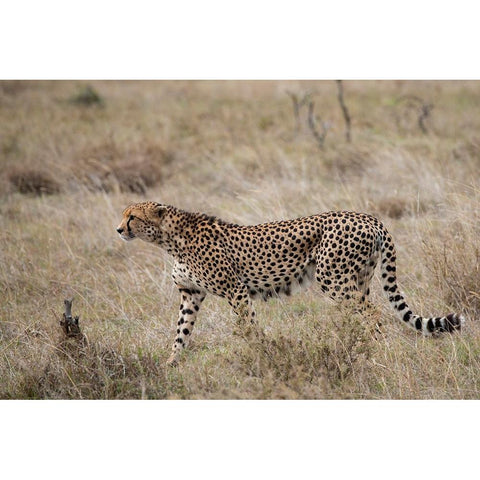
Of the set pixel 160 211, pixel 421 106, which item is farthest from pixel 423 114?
pixel 160 211

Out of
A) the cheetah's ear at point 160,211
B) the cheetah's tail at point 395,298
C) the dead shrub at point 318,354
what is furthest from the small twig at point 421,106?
the dead shrub at point 318,354

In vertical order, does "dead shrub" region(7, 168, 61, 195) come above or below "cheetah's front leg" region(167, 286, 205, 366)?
above

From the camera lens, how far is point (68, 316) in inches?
164

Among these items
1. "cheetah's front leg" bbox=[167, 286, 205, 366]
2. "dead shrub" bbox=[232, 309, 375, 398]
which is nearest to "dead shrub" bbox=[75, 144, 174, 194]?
"cheetah's front leg" bbox=[167, 286, 205, 366]

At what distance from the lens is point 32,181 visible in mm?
9000

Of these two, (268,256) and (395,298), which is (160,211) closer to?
(268,256)

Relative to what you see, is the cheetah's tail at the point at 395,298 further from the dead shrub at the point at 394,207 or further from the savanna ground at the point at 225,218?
the dead shrub at the point at 394,207

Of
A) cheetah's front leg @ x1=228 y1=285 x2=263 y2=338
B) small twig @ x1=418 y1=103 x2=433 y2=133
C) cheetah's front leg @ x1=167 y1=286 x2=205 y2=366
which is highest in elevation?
small twig @ x1=418 y1=103 x2=433 y2=133

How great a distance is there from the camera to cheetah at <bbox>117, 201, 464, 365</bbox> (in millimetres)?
4480

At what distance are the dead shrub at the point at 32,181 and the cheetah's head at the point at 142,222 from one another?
4.35 metres

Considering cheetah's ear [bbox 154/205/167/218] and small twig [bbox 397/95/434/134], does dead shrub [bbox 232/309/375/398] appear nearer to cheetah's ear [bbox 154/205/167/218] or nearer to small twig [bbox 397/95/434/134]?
cheetah's ear [bbox 154/205/167/218]

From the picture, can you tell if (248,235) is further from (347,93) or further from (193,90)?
(193,90)

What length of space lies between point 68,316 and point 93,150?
5644 mm

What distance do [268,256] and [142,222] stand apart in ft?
2.76
